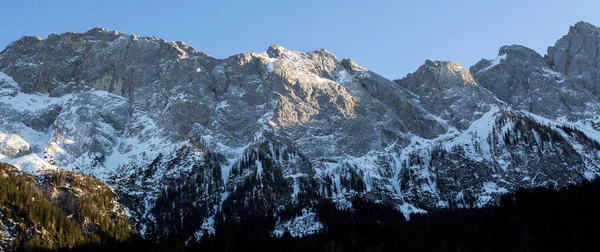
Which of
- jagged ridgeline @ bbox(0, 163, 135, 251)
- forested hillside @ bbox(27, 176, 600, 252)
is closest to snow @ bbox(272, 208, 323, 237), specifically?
forested hillside @ bbox(27, 176, 600, 252)

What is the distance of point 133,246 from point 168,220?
140 ft

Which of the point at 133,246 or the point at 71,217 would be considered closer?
the point at 133,246

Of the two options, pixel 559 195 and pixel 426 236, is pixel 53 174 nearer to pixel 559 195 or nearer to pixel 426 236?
pixel 426 236

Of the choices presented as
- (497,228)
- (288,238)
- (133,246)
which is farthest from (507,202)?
(133,246)

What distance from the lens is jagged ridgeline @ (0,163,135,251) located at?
14312cm

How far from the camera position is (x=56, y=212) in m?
159

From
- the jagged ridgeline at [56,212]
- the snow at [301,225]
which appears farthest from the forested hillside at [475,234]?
the jagged ridgeline at [56,212]

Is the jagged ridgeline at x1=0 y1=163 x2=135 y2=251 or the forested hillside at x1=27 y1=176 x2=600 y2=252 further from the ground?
the jagged ridgeline at x1=0 y1=163 x2=135 y2=251

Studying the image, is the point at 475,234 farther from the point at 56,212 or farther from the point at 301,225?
the point at 56,212

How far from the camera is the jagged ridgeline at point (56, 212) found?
14312 cm

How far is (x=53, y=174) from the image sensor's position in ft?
610

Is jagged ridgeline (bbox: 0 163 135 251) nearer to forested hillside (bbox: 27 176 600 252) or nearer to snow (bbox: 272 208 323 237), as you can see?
forested hillside (bbox: 27 176 600 252)

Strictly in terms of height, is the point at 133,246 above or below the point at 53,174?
below

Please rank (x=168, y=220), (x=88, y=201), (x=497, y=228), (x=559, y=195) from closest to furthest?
(x=497, y=228) < (x=559, y=195) < (x=88, y=201) < (x=168, y=220)
